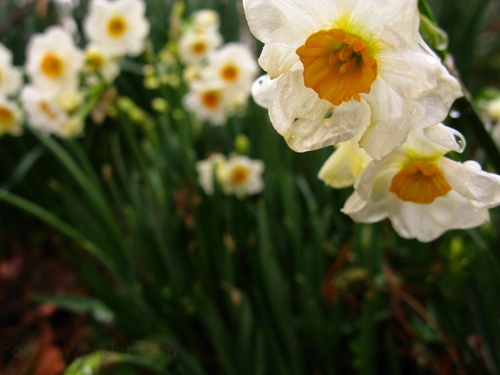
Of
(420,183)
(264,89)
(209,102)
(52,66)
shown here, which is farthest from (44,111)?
(420,183)

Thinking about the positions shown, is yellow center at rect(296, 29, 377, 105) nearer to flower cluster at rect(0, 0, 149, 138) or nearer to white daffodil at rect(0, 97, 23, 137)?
flower cluster at rect(0, 0, 149, 138)

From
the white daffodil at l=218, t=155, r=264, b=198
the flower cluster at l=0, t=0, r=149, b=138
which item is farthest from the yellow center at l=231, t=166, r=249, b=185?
the flower cluster at l=0, t=0, r=149, b=138

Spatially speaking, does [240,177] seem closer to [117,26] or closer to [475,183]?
[117,26]

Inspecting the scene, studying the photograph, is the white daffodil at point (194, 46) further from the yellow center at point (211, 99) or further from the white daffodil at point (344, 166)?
the white daffodil at point (344, 166)

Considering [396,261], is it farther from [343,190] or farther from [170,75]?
[170,75]

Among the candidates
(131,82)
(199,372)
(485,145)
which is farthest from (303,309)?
(131,82)

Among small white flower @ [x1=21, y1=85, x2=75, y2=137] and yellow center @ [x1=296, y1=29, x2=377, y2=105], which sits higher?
yellow center @ [x1=296, y1=29, x2=377, y2=105]
